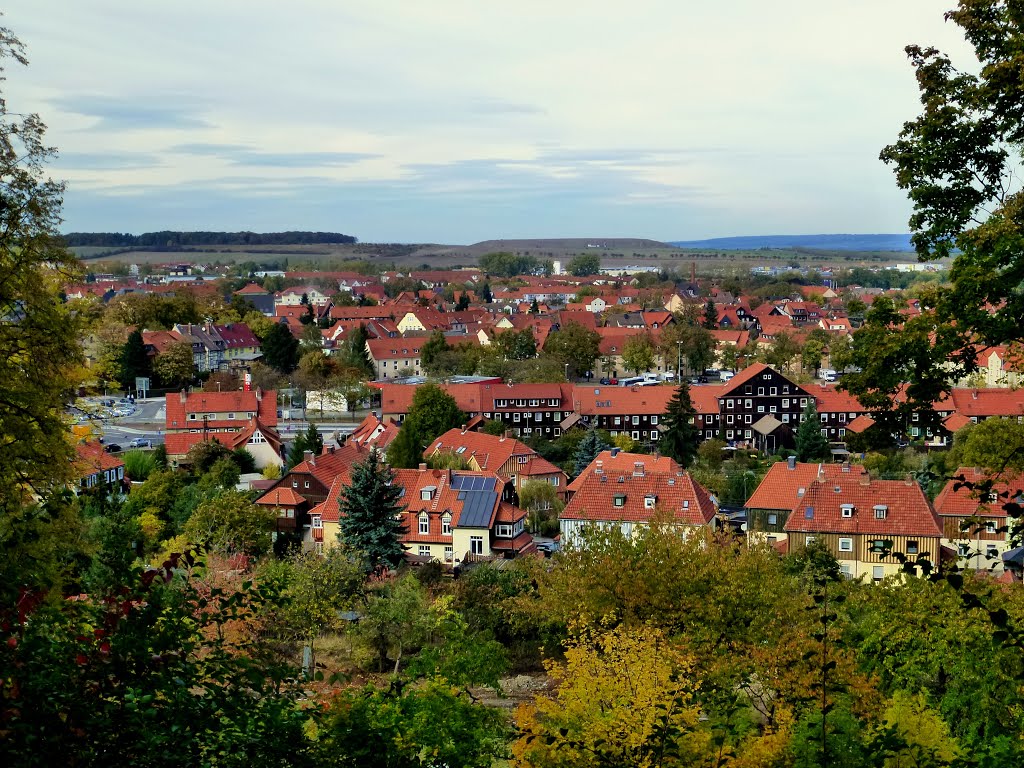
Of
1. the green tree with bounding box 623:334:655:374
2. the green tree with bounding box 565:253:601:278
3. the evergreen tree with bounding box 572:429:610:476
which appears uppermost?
the green tree with bounding box 565:253:601:278

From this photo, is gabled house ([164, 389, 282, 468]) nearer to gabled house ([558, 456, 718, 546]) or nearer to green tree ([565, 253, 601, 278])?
gabled house ([558, 456, 718, 546])

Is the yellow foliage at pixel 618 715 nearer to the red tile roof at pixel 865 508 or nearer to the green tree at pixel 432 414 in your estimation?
the red tile roof at pixel 865 508

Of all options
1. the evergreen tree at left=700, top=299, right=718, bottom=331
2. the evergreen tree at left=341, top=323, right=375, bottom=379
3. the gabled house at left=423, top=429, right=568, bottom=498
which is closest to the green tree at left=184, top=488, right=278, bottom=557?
the gabled house at left=423, top=429, right=568, bottom=498

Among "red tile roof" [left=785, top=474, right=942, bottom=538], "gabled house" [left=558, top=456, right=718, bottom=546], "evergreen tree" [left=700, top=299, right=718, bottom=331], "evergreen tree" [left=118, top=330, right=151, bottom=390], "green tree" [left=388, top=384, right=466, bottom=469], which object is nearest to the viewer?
"red tile roof" [left=785, top=474, right=942, bottom=538]

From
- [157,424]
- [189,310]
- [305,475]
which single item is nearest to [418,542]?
[305,475]

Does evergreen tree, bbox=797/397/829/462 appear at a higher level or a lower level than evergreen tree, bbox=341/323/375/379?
lower

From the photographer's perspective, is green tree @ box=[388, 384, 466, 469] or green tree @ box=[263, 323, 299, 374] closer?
green tree @ box=[388, 384, 466, 469]

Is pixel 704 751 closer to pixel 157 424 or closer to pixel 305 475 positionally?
pixel 305 475
